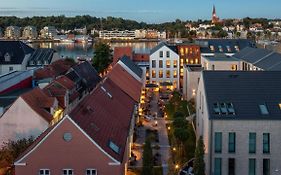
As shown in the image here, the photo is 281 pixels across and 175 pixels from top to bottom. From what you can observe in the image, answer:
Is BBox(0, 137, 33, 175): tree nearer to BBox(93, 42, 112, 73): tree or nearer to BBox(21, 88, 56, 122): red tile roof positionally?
BBox(21, 88, 56, 122): red tile roof

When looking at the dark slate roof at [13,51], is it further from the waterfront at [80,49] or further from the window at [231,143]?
the waterfront at [80,49]

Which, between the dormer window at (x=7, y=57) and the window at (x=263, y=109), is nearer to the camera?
the window at (x=263, y=109)

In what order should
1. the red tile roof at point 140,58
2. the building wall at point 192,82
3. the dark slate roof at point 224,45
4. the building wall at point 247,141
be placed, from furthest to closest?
the red tile roof at point 140,58, the dark slate roof at point 224,45, the building wall at point 192,82, the building wall at point 247,141

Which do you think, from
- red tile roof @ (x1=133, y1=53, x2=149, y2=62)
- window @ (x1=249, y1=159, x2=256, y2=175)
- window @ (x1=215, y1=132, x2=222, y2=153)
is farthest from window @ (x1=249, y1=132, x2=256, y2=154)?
red tile roof @ (x1=133, y1=53, x2=149, y2=62)

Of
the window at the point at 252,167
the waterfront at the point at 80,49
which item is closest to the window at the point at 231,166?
the window at the point at 252,167

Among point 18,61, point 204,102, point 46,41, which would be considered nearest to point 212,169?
point 204,102

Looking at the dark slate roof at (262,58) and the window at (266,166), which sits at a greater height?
the dark slate roof at (262,58)
